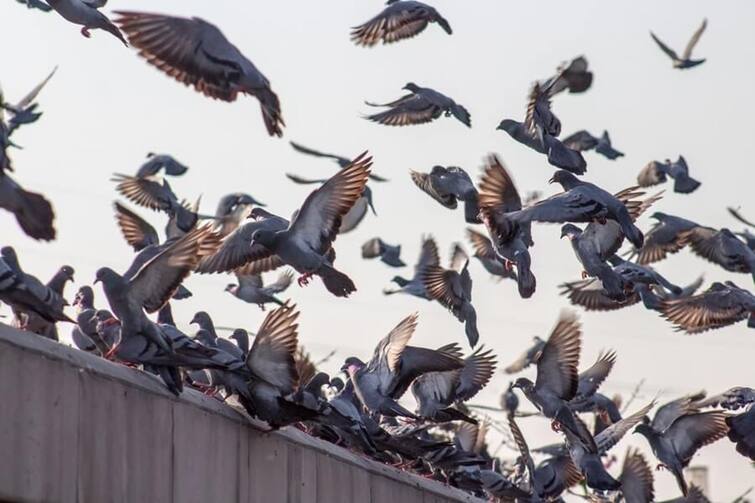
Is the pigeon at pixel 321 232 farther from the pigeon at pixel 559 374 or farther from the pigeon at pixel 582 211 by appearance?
the pigeon at pixel 559 374

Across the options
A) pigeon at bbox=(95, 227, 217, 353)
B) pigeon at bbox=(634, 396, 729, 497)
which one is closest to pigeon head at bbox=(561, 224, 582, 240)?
pigeon at bbox=(634, 396, 729, 497)

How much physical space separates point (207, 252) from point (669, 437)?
1046 centimetres

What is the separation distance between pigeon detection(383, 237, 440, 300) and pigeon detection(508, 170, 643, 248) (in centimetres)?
559

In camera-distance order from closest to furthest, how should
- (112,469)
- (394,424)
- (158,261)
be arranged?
1. (112,469)
2. (158,261)
3. (394,424)

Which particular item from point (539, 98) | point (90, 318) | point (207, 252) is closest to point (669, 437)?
point (539, 98)

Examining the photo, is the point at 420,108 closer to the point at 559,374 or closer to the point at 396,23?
the point at 396,23

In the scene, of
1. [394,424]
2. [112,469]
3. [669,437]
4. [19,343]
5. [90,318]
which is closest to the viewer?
[19,343]

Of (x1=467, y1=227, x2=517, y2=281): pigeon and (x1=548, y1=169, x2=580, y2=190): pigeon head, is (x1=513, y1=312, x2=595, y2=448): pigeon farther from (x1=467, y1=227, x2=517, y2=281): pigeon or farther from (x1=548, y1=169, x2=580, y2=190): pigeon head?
(x1=467, y1=227, x2=517, y2=281): pigeon

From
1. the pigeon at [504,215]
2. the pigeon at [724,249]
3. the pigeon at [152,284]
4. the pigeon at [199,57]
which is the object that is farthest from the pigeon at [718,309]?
the pigeon at [152,284]

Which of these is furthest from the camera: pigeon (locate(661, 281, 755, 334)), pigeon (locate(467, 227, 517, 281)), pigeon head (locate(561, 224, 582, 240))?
pigeon (locate(467, 227, 517, 281))

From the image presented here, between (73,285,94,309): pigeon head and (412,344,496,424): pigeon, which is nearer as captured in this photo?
(73,285,94,309): pigeon head

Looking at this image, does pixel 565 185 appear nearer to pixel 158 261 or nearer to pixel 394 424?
pixel 394 424

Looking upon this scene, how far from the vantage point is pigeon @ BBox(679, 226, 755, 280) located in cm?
2573

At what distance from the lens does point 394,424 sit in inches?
870
